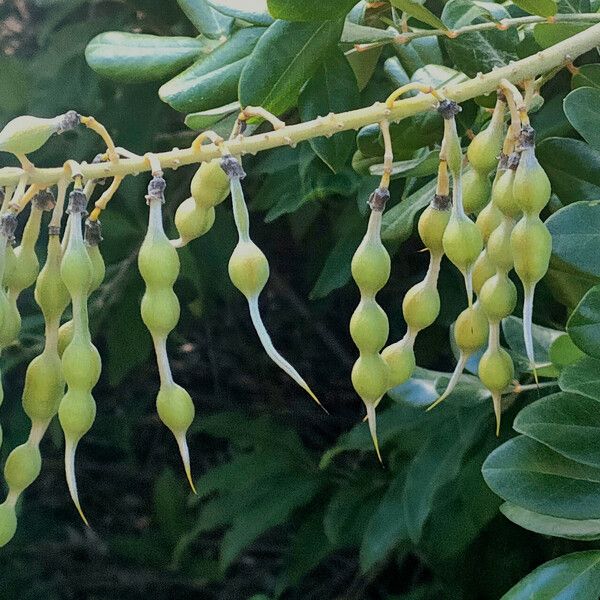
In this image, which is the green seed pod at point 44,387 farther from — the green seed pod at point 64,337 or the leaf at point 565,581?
the leaf at point 565,581

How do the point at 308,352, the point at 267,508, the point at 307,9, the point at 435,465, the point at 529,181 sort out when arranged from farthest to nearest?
the point at 308,352 → the point at 267,508 → the point at 435,465 → the point at 307,9 → the point at 529,181

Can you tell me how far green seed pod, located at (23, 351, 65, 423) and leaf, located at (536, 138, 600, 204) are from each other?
0.45 meters

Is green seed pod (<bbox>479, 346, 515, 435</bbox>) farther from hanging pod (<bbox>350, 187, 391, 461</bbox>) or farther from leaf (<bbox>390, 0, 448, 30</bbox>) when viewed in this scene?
leaf (<bbox>390, 0, 448, 30</bbox>)

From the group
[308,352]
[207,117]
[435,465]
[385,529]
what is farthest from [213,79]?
[308,352]

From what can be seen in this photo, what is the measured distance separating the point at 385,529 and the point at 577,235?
715 mm

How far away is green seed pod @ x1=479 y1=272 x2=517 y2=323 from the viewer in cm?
65

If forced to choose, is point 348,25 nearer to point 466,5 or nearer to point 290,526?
point 466,5

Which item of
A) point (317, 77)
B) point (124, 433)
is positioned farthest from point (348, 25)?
point (124, 433)

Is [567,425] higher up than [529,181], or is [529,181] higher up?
→ [529,181]

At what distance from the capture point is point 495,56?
0.86 metres

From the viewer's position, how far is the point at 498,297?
651 millimetres

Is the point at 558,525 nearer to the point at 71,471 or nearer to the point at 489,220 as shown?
the point at 489,220

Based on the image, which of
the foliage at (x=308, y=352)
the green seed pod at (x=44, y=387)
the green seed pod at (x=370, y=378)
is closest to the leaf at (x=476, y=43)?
the foliage at (x=308, y=352)

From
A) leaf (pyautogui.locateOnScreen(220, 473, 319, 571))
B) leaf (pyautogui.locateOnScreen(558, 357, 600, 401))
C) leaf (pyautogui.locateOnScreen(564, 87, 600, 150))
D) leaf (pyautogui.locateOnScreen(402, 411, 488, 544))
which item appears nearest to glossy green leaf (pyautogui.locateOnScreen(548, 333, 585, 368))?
leaf (pyautogui.locateOnScreen(558, 357, 600, 401))
